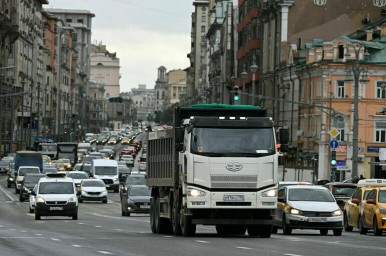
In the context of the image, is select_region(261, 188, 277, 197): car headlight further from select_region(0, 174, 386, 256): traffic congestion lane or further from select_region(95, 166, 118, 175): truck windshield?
select_region(95, 166, 118, 175): truck windshield

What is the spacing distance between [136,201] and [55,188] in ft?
23.5

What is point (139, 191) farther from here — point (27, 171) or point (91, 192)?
point (27, 171)

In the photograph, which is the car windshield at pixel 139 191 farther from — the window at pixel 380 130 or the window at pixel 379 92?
the window at pixel 379 92

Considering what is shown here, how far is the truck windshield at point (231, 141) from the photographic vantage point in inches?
1283

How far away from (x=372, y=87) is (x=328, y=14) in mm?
13732

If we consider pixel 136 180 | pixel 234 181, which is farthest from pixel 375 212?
pixel 136 180

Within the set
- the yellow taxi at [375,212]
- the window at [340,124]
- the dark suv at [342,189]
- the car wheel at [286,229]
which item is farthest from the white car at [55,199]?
the window at [340,124]

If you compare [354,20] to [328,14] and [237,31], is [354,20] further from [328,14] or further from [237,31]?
[237,31]

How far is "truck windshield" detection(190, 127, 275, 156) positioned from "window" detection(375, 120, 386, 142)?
6642cm

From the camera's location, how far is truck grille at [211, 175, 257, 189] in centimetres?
3262

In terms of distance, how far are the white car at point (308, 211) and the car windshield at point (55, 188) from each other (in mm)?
14069

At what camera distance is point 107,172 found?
9750 centimetres

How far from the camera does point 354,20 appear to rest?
11088 centimetres

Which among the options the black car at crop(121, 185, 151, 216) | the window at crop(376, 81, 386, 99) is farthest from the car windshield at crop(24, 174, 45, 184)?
the window at crop(376, 81, 386, 99)
